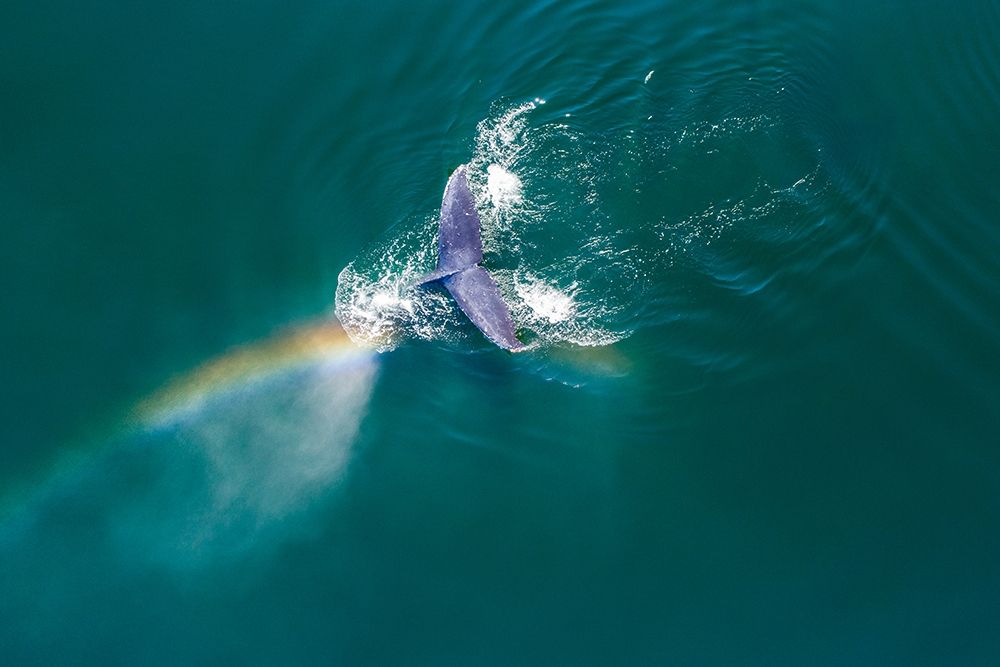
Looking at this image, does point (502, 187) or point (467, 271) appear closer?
point (467, 271)

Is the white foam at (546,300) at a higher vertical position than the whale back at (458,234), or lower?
lower

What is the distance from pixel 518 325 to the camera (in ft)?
65.6

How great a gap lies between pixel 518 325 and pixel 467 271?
68.7 inches

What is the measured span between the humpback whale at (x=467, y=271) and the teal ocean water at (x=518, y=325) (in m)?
0.70

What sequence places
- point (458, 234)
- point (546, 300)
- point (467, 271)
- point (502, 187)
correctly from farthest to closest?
point (502, 187)
point (546, 300)
point (458, 234)
point (467, 271)

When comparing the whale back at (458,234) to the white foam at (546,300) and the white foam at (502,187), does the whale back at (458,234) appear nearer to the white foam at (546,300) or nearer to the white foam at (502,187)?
the white foam at (502,187)

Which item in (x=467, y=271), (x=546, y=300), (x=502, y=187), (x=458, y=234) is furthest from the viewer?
(x=502, y=187)

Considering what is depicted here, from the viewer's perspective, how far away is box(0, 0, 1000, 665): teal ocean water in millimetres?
18094

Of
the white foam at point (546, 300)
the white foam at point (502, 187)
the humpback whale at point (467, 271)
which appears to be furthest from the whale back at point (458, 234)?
the white foam at point (546, 300)

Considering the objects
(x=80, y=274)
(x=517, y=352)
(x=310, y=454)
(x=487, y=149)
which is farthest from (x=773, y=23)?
(x=80, y=274)

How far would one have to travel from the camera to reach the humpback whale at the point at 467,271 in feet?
63.7

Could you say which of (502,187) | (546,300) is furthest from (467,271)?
(502,187)

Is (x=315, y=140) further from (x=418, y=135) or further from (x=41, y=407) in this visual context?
(x=41, y=407)

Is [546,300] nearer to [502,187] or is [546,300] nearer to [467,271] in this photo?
[467,271]
